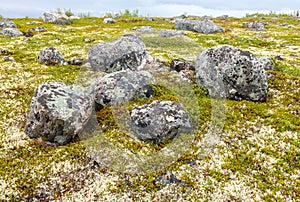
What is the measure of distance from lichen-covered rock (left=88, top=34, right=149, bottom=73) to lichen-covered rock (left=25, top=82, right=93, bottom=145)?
11179 mm

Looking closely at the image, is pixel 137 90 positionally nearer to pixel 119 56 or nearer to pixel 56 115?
pixel 56 115

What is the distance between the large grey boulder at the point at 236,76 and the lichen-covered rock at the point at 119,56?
31.5 feet

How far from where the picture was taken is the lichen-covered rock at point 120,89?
1873cm

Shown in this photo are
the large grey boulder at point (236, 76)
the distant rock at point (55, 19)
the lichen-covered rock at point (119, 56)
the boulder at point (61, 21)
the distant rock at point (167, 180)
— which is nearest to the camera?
the distant rock at point (167, 180)

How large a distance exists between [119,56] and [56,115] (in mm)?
13734

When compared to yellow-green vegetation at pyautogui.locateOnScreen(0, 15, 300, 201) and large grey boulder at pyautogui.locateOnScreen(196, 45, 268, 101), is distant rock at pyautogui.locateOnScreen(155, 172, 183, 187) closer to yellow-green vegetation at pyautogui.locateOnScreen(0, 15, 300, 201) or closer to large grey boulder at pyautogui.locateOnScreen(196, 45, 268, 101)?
yellow-green vegetation at pyautogui.locateOnScreen(0, 15, 300, 201)

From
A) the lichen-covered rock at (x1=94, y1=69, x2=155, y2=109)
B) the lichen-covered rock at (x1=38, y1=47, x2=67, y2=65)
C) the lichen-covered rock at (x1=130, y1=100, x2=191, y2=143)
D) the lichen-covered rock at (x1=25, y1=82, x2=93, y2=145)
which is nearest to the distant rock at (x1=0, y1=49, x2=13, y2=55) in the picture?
the lichen-covered rock at (x1=38, y1=47, x2=67, y2=65)

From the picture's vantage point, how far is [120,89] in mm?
18953

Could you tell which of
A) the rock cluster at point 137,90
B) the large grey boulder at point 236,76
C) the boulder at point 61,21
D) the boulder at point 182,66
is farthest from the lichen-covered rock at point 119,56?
the boulder at point 61,21

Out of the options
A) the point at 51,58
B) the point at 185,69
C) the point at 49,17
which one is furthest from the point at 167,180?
the point at 49,17

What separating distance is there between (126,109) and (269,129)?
10405mm

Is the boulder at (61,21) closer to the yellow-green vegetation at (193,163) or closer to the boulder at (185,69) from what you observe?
the yellow-green vegetation at (193,163)

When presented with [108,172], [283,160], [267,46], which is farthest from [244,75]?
[267,46]

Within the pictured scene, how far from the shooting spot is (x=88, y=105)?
56.2 ft
